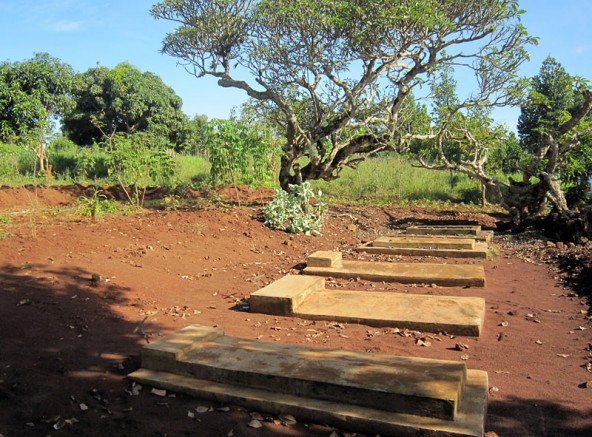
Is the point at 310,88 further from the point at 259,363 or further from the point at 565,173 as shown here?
the point at 259,363

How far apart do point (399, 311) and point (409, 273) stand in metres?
1.75

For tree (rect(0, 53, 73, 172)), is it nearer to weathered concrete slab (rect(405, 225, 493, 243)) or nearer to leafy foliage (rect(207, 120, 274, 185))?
leafy foliage (rect(207, 120, 274, 185))

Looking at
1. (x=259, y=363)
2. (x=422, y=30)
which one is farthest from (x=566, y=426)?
(x=422, y=30)

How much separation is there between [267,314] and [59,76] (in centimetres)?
1815

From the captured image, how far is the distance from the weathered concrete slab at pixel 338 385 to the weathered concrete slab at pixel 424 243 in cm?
563

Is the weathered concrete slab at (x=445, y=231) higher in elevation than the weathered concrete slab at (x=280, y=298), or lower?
higher

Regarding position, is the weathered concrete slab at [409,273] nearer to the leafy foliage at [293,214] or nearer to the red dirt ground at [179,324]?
the red dirt ground at [179,324]

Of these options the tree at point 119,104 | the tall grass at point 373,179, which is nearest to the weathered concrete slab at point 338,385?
the tall grass at point 373,179

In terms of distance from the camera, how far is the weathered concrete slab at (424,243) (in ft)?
28.0

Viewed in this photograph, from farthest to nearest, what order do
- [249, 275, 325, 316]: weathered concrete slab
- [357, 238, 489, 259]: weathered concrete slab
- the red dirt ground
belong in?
[357, 238, 489, 259]: weathered concrete slab < [249, 275, 325, 316]: weathered concrete slab < the red dirt ground


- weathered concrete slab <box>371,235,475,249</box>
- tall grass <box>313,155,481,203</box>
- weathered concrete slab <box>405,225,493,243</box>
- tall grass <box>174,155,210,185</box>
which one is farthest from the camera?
tall grass <box>313,155,481,203</box>

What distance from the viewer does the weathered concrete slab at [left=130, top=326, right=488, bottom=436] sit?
2.55 m

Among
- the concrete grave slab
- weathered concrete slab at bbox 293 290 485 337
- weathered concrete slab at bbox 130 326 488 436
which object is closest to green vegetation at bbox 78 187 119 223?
the concrete grave slab

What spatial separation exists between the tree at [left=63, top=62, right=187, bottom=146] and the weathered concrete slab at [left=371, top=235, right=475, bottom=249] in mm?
14696
